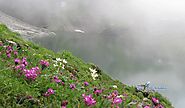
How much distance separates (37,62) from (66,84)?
58.9 inches

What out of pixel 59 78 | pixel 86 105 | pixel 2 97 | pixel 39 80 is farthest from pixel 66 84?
pixel 2 97

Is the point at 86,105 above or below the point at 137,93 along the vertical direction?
below

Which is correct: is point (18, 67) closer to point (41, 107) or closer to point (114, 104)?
point (41, 107)

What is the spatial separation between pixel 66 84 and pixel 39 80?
2.46 feet

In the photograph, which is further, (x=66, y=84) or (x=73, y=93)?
(x=66, y=84)

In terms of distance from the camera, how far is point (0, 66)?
6.73 meters

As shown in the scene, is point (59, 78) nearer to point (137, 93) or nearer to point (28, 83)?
point (28, 83)

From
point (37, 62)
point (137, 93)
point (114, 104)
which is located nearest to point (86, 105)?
point (114, 104)

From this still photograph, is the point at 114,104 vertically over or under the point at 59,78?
under

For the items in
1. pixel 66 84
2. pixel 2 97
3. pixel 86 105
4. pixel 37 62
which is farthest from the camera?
pixel 37 62

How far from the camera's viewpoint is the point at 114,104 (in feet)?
20.6

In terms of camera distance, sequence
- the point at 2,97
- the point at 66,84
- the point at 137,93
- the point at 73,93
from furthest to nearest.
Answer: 1. the point at 137,93
2. the point at 66,84
3. the point at 73,93
4. the point at 2,97

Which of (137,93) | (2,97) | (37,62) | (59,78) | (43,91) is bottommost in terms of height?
(2,97)

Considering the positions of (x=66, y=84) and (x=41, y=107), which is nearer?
(x=41, y=107)
